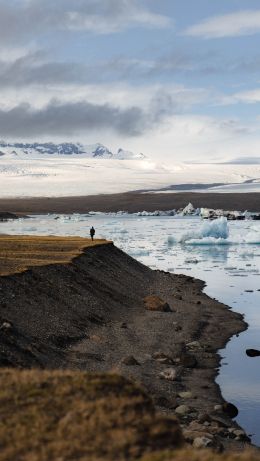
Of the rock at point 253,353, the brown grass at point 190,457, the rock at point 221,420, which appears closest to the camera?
the brown grass at point 190,457

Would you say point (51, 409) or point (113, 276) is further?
point (113, 276)

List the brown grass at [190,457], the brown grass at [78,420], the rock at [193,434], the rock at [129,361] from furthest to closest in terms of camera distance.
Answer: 1. the rock at [129,361]
2. the rock at [193,434]
3. the brown grass at [78,420]
4. the brown grass at [190,457]

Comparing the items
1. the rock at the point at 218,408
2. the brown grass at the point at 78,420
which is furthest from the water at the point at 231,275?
the brown grass at the point at 78,420

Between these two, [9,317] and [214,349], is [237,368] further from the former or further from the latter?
[9,317]

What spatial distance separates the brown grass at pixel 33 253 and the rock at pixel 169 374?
1345 cm

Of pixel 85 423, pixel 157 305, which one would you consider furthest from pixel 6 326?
pixel 157 305

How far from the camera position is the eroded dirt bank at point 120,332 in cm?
2717

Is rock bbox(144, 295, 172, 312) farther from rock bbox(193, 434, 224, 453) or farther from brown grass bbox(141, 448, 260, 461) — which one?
brown grass bbox(141, 448, 260, 461)

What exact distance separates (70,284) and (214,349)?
12457mm

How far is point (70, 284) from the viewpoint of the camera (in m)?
45.5

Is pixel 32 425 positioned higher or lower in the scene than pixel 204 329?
higher

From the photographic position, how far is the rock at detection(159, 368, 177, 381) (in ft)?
98.0

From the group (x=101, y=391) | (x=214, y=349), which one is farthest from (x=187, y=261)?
(x=101, y=391)

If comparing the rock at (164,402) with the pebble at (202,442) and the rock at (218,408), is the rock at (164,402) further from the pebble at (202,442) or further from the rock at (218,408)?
the pebble at (202,442)
